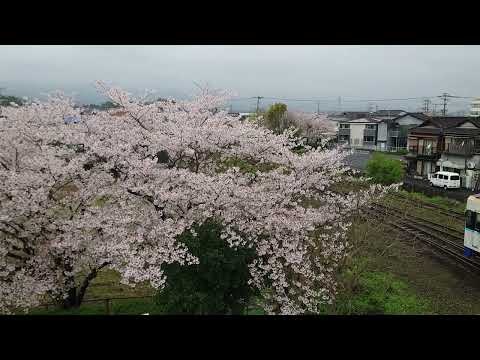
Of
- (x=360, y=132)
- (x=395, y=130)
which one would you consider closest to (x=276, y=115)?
(x=360, y=132)

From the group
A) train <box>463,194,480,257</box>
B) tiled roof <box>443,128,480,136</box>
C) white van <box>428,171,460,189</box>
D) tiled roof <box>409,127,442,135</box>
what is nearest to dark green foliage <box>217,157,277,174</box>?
train <box>463,194,480,257</box>

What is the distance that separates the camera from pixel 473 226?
662 centimetres

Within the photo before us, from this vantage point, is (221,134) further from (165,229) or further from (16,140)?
(16,140)

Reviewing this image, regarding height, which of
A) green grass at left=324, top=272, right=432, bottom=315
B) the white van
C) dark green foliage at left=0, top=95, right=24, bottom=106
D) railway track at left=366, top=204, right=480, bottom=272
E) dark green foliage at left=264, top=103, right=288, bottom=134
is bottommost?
green grass at left=324, top=272, right=432, bottom=315

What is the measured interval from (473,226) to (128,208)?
18.2 feet

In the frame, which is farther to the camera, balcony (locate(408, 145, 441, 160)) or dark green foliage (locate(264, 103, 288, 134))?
balcony (locate(408, 145, 441, 160))

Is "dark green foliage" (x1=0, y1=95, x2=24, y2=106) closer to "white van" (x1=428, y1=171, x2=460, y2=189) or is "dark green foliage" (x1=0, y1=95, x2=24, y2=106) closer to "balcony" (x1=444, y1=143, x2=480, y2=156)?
"white van" (x1=428, y1=171, x2=460, y2=189)

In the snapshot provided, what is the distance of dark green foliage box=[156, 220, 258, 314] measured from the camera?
13.8 ft

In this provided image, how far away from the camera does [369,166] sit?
11.6 m

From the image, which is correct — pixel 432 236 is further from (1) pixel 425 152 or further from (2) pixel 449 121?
(2) pixel 449 121

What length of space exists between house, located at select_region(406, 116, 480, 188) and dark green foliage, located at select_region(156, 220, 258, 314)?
11.1 metres
